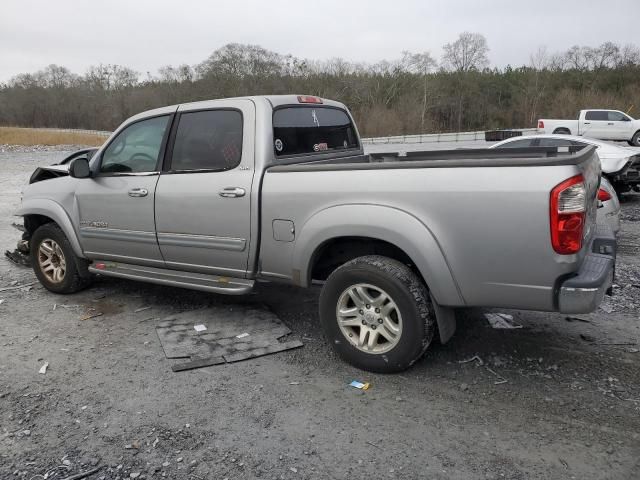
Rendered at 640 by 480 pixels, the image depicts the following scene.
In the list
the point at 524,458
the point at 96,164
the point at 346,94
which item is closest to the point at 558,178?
the point at 524,458

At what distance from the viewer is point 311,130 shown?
4707 mm

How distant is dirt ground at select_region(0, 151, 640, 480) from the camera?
2697mm

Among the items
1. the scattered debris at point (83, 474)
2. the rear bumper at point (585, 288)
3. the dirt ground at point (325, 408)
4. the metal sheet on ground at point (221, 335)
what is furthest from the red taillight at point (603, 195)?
the scattered debris at point (83, 474)

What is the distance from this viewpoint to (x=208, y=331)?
4473 mm

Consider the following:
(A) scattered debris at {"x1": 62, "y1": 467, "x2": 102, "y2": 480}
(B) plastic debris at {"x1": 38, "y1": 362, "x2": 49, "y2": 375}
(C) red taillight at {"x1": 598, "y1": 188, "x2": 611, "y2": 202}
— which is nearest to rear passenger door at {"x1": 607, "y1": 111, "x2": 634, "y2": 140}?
(C) red taillight at {"x1": 598, "y1": 188, "x2": 611, "y2": 202}

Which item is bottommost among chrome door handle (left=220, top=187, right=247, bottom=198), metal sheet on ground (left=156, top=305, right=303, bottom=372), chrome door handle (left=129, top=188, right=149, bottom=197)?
metal sheet on ground (left=156, top=305, right=303, bottom=372)

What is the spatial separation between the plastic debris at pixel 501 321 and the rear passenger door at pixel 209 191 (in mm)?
2113

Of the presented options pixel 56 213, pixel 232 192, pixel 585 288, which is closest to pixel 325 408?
pixel 585 288

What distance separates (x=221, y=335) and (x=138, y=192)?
1433mm

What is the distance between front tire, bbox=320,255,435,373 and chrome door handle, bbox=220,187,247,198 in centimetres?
97

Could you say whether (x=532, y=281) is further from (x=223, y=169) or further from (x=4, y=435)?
(x=4, y=435)

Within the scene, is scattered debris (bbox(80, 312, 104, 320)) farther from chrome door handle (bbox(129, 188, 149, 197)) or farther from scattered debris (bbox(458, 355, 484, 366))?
scattered debris (bbox(458, 355, 484, 366))

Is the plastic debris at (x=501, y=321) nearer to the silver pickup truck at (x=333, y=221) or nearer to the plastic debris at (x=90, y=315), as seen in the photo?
the silver pickup truck at (x=333, y=221)

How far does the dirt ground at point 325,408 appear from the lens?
2697 millimetres
